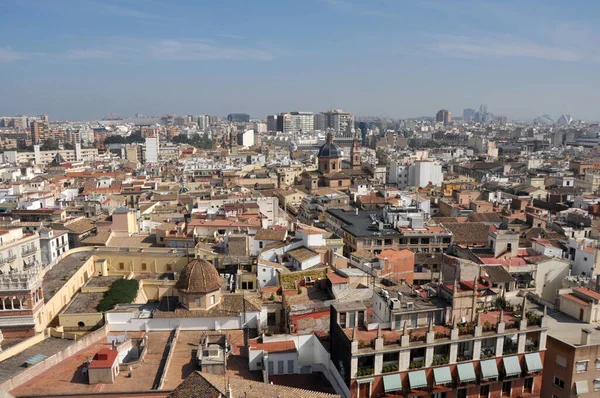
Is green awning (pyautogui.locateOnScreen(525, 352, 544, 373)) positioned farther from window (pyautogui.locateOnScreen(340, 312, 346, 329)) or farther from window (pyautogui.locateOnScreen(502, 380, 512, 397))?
window (pyautogui.locateOnScreen(340, 312, 346, 329))

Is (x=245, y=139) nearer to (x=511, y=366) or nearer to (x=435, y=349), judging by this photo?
(x=435, y=349)

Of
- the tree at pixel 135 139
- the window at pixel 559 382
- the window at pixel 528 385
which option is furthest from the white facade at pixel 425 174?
the tree at pixel 135 139

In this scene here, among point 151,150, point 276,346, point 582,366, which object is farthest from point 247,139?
point 582,366

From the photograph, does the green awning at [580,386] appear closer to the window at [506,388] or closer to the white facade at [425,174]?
the window at [506,388]

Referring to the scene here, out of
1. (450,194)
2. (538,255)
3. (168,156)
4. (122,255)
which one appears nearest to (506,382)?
(538,255)

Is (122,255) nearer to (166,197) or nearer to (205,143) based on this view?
(166,197)

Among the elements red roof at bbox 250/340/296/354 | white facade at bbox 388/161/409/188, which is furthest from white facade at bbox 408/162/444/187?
red roof at bbox 250/340/296/354
